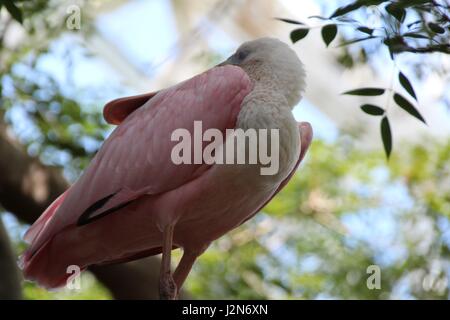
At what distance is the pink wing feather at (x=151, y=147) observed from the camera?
3.84 meters

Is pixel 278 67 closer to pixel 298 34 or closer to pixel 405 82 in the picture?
pixel 298 34

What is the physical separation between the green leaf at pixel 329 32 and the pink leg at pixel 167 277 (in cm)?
96

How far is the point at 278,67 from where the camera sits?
13.2ft

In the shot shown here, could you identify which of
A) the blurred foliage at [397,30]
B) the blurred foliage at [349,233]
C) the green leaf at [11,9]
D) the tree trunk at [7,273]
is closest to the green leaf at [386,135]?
the blurred foliage at [397,30]

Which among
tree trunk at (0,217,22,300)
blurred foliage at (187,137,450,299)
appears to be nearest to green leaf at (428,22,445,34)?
tree trunk at (0,217,22,300)

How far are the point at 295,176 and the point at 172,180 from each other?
16.5ft

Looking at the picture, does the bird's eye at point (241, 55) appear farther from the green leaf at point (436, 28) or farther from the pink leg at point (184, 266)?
the green leaf at point (436, 28)

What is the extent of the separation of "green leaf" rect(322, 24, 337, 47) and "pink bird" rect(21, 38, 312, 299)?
0.41 metres

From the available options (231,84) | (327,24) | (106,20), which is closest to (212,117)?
(231,84)

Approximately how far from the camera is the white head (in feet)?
13.0

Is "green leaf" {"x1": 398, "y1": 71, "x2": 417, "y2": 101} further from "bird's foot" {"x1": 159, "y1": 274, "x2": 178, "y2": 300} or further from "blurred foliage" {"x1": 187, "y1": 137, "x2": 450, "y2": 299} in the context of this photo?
"blurred foliage" {"x1": 187, "y1": 137, "x2": 450, "y2": 299}

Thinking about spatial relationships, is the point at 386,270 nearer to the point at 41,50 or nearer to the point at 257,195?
the point at 41,50

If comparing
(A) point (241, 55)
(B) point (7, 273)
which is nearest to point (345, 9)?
(A) point (241, 55)

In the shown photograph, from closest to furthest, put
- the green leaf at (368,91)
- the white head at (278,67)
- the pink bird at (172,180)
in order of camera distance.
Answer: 1. the green leaf at (368,91)
2. the pink bird at (172,180)
3. the white head at (278,67)
